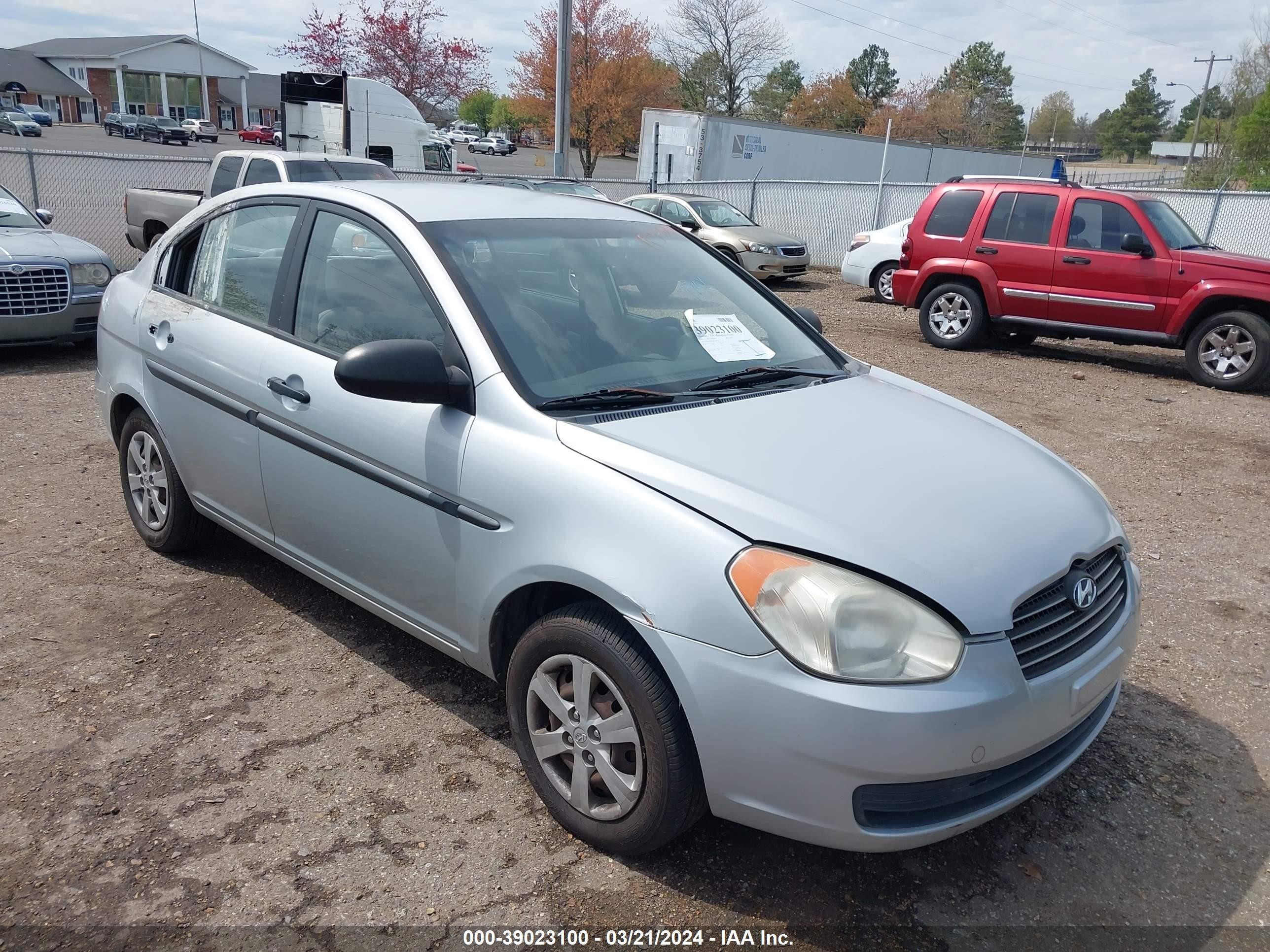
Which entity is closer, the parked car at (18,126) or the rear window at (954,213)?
the rear window at (954,213)

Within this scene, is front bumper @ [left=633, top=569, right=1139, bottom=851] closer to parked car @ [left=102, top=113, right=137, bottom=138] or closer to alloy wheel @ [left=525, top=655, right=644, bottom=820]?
alloy wheel @ [left=525, top=655, right=644, bottom=820]

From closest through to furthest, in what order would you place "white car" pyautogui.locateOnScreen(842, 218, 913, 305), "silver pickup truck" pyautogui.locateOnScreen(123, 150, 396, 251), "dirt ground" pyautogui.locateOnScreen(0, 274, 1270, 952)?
"dirt ground" pyautogui.locateOnScreen(0, 274, 1270, 952) → "silver pickup truck" pyautogui.locateOnScreen(123, 150, 396, 251) → "white car" pyautogui.locateOnScreen(842, 218, 913, 305)

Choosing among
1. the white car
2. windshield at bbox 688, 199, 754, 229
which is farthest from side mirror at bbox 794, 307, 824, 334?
windshield at bbox 688, 199, 754, 229

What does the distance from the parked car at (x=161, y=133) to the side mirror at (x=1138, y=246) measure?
54.8m

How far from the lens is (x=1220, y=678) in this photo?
3.73 meters

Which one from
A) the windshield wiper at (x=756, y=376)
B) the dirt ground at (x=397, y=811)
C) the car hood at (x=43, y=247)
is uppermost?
the windshield wiper at (x=756, y=376)

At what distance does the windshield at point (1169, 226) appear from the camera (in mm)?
9617

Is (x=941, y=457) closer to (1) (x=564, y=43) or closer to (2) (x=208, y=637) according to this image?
(2) (x=208, y=637)

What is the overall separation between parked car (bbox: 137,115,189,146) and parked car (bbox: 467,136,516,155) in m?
17.7

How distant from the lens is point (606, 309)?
3.21m

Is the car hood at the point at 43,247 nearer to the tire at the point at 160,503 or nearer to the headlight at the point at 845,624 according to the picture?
the tire at the point at 160,503

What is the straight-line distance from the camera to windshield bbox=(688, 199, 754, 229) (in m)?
16.7

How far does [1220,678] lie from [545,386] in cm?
298

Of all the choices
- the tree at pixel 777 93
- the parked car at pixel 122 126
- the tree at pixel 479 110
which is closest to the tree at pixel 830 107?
the tree at pixel 777 93
